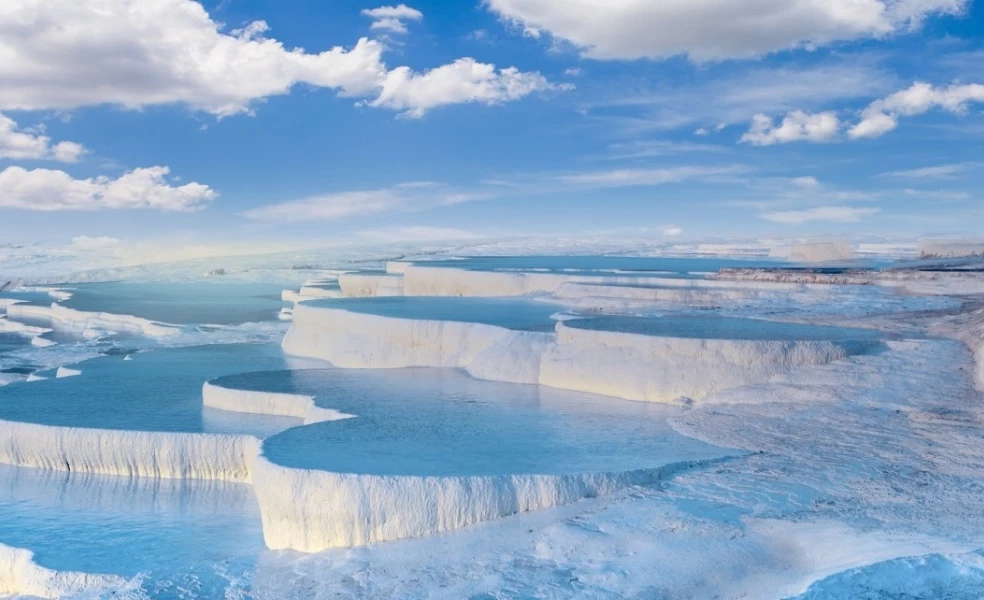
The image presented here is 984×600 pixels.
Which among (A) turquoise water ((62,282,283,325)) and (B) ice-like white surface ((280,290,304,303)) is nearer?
(A) turquoise water ((62,282,283,325))

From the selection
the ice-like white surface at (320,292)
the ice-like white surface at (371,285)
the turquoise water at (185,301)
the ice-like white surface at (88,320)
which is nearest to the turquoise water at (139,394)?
the ice-like white surface at (88,320)

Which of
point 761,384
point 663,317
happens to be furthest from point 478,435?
point 663,317

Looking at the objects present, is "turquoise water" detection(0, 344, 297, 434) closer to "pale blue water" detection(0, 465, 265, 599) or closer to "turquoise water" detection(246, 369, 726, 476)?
"pale blue water" detection(0, 465, 265, 599)

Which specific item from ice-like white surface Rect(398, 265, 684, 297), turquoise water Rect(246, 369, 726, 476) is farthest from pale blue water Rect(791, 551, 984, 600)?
ice-like white surface Rect(398, 265, 684, 297)

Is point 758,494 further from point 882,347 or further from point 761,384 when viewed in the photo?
point 882,347

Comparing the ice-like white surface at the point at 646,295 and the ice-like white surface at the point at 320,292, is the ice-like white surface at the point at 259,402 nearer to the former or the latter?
the ice-like white surface at the point at 646,295

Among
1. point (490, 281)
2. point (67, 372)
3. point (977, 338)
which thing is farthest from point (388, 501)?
point (490, 281)

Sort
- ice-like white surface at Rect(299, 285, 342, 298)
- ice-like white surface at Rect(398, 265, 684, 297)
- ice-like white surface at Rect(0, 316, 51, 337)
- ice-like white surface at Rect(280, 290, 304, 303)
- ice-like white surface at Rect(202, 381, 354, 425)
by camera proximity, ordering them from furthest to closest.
Answer: 1. ice-like white surface at Rect(280, 290, 304, 303)
2. ice-like white surface at Rect(299, 285, 342, 298)
3. ice-like white surface at Rect(0, 316, 51, 337)
4. ice-like white surface at Rect(398, 265, 684, 297)
5. ice-like white surface at Rect(202, 381, 354, 425)
